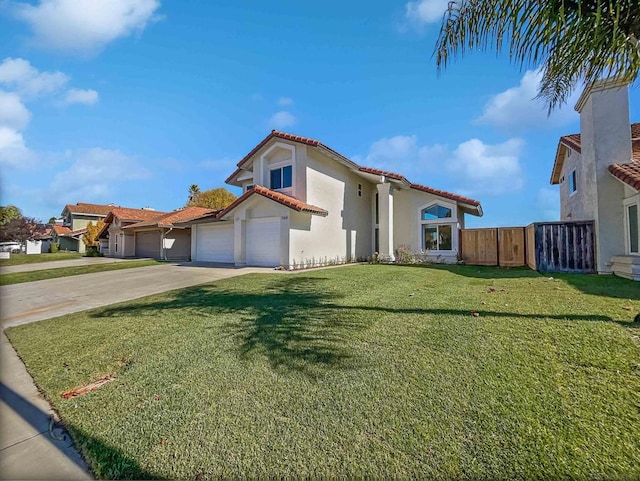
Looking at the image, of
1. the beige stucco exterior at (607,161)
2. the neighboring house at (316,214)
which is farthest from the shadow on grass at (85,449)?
the beige stucco exterior at (607,161)

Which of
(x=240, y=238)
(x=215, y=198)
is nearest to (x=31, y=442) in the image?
(x=240, y=238)

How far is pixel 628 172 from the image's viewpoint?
10.5 m

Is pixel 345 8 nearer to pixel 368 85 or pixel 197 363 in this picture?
pixel 368 85

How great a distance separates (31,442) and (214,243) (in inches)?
→ 751

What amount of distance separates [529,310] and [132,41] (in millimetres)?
14460

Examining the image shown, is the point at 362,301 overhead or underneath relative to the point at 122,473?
overhead

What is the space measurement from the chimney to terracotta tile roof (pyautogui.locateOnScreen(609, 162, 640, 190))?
0.41 meters

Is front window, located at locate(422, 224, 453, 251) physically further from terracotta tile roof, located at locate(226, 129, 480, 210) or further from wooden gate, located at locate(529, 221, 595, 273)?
wooden gate, located at locate(529, 221, 595, 273)

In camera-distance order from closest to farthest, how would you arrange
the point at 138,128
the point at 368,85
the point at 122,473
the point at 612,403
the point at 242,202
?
1. the point at 122,473
2. the point at 612,403
3. the point at 138,128
4. the point at 368,85
5. the point at 242,202

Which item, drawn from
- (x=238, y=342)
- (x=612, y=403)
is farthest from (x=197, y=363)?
(x=612, y=403)

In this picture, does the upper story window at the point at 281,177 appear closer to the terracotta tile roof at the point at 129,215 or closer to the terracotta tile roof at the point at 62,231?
the terracotta tile roof at the point at 129,215

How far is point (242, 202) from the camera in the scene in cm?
1756

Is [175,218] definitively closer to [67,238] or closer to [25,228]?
[25,228]

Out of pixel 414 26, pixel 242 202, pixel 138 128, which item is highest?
pixel 414 26
